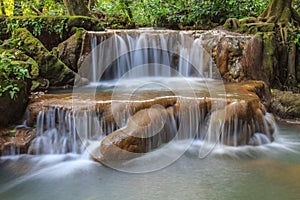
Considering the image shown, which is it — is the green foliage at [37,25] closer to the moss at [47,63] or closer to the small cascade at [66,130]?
the moss at [47,63]

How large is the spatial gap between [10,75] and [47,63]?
6.81 ft

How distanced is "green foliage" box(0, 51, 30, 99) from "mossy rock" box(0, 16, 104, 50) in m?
2.91

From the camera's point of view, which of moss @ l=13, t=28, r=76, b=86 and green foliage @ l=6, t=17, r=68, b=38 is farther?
green foliage @ l=6, t=17, r=68, b=38

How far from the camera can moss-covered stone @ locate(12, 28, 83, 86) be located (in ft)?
25.4

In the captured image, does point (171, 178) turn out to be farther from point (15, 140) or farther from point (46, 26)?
point (46, 26)

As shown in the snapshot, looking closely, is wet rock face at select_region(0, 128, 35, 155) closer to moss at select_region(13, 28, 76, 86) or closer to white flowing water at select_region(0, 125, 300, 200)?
white flowing water at select_region(0, 125, 300, 200)

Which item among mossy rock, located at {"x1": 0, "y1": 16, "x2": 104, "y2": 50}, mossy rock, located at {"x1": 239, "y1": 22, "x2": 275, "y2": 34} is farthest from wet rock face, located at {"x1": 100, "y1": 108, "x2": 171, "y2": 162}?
mossy rock, located at {"x1": 239, "y1": 22, "x2": 275, "y2": 34}

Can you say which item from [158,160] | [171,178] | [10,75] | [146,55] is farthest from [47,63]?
[171,178]

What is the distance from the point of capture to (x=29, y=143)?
5.38 m

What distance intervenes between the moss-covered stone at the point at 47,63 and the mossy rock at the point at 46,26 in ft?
2.04

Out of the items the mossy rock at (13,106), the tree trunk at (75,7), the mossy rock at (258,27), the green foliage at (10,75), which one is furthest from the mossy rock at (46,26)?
the mossy rock at (258,27)

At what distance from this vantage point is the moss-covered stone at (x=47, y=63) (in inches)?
305

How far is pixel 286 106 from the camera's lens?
7465 millimetres

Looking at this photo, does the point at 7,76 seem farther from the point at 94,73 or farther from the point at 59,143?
the point at 94,73
